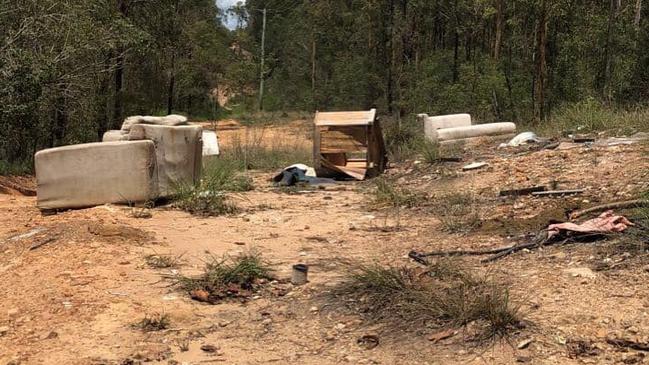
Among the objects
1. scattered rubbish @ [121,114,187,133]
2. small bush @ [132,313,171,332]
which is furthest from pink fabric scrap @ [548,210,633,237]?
scattered rubbish @ [121,114,187,133]

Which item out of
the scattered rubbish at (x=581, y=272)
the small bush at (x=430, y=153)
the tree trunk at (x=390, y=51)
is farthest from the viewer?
the tree trunk at (x=390, y=51)

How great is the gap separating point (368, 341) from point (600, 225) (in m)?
2.07

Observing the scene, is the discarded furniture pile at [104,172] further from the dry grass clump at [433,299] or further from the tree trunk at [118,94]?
the tree trunk at [118,94]

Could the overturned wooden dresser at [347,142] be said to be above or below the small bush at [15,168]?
above

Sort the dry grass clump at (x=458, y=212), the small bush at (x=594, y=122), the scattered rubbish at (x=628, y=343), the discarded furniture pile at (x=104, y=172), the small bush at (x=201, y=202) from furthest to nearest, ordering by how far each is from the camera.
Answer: the small bush at (x=594, y=122), the small bush at (x=201, y=202), the discarded furniture pile at (x=104, y=172), the dry grass clump at (x=458, y=212), the scattered rubbish at (x=628, y=343)

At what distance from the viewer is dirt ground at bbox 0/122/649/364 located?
3.22 m

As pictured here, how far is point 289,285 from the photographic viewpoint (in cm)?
443

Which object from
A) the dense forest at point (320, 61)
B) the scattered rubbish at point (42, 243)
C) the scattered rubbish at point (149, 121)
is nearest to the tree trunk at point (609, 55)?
the dense forest at point (320, 61)

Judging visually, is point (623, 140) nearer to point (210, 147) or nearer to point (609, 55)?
point (210, 147)

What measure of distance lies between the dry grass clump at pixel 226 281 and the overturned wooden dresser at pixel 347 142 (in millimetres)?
7102

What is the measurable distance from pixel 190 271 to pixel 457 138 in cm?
955

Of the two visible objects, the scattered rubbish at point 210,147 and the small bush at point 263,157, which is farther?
the small bush at point 263,157

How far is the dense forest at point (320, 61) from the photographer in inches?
439

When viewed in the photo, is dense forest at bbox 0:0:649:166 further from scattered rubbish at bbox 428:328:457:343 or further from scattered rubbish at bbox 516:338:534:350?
scattered rubbish at bbox 516:338:534:350
